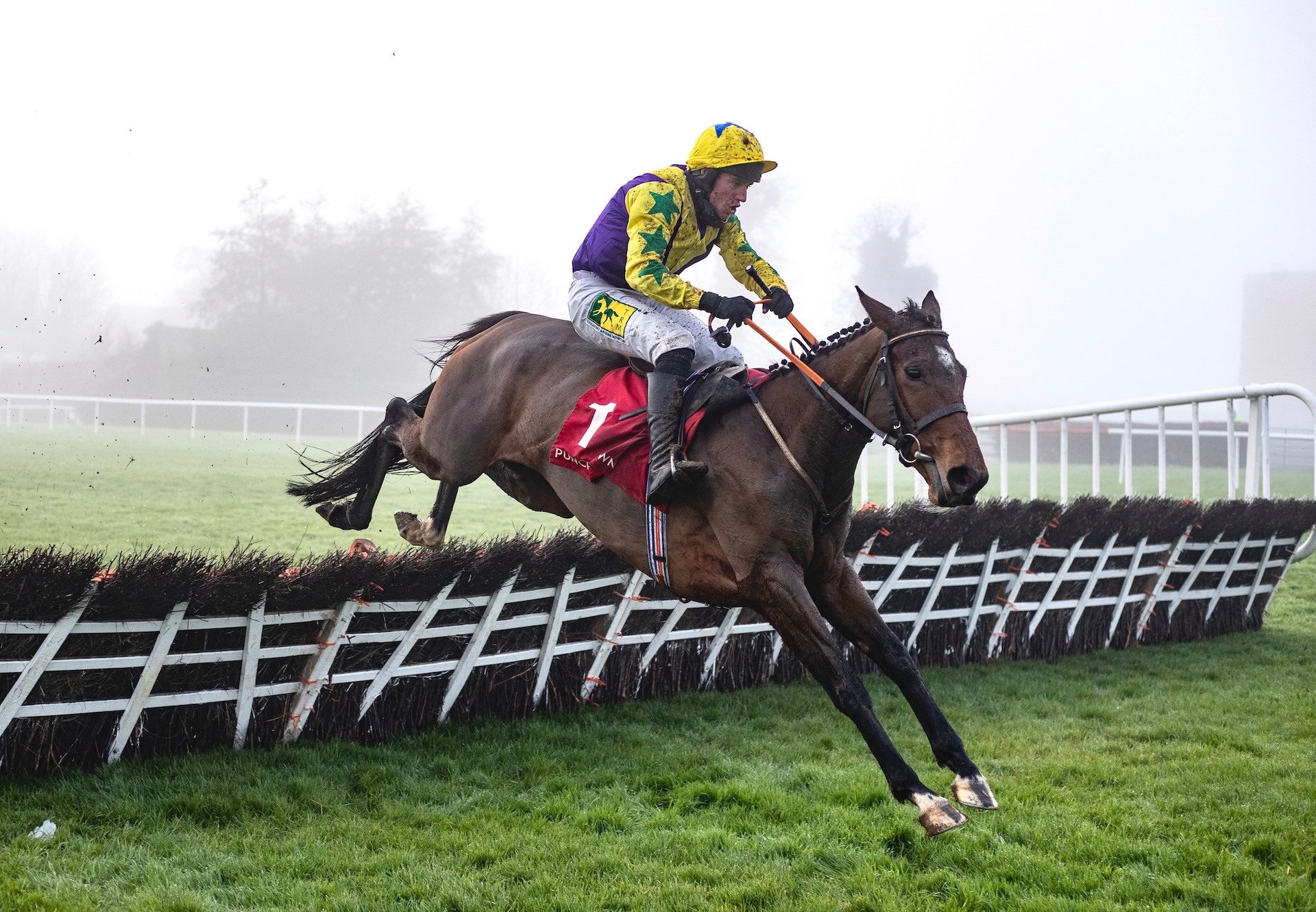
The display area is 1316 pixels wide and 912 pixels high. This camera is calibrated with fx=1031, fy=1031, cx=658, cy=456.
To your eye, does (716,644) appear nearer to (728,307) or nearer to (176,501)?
(728,307)

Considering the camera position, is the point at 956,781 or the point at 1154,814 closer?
the point at 956,781

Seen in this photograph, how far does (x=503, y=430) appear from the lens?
4824 millimetres

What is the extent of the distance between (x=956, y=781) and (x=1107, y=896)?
2.62 feet

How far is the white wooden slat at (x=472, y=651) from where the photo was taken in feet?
17.1

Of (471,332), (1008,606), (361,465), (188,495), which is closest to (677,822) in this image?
(361,465)

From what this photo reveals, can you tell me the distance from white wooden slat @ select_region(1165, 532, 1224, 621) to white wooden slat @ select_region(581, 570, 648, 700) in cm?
519

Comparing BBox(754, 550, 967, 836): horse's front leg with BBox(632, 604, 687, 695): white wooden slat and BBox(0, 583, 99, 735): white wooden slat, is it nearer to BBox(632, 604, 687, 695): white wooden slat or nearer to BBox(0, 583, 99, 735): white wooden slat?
BBox(632, 604, 687, 695): white wooden slat

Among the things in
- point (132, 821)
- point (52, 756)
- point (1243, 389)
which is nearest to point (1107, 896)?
point (132, 821)

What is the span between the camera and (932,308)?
3.68 m

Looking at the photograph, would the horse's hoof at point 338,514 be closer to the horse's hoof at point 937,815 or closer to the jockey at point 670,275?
the jockey at point 670,275

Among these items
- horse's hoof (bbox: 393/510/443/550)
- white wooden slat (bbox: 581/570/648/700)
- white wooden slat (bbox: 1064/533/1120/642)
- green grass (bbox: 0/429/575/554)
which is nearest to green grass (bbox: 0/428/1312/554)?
green grass (bbox: 0/429/575/554)

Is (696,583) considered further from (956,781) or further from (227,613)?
(227,613)

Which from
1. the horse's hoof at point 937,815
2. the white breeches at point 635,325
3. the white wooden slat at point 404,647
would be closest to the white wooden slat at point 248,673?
the white wooden slat at point 404,647

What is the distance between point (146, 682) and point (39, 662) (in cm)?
41
